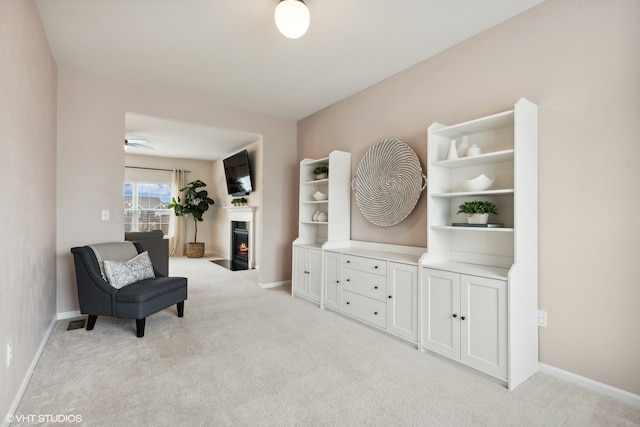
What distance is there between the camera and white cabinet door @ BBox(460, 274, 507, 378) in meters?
2.10

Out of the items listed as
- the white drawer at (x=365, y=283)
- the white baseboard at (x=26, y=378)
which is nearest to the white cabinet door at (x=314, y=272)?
the white drawer at (x=365, y=283)

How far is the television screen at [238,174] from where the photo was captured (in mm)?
6469

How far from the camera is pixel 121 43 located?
9.25ft

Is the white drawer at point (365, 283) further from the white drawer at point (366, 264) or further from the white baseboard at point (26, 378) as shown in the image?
the white baseboard at point (26, 378)

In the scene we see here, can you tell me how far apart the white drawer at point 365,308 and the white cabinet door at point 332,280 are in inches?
4.9

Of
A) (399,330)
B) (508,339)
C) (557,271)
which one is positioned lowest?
(399,330)

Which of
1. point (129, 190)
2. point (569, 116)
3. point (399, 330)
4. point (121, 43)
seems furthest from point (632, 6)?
point (129, 190)

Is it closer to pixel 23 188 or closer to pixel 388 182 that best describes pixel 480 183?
pixel 388 182

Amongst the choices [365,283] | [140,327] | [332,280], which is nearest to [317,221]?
[332,280]

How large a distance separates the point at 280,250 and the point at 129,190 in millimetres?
5089

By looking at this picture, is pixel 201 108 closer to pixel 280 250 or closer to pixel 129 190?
pixel 280 250

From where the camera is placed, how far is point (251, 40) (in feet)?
9.07

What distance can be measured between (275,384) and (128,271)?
1.93m

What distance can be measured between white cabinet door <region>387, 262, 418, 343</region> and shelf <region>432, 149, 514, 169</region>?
91cm
